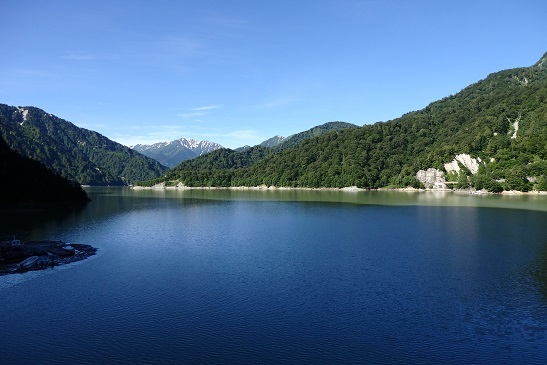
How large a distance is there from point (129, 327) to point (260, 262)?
16086 millimetres

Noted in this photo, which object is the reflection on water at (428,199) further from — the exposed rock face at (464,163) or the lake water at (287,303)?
the lake water at (287,303)

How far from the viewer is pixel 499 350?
58.3 ft

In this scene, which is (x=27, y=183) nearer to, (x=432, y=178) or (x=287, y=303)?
(x=287, y=303)

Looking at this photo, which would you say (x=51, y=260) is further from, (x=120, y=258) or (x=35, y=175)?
(x=35, y=175)

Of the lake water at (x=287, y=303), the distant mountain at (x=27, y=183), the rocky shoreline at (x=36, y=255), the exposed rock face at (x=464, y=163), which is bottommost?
the lake water at (x=287, y=303)

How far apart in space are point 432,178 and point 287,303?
161 meters

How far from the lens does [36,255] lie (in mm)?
35531

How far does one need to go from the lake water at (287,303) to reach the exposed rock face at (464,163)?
123 metres

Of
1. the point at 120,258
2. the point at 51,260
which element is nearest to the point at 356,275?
the point at 120,258

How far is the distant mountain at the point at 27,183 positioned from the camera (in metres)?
80.1

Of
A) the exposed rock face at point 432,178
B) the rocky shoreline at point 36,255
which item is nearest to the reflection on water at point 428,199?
the exposed rock face at point 432,178

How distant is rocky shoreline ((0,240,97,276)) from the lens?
107 feet

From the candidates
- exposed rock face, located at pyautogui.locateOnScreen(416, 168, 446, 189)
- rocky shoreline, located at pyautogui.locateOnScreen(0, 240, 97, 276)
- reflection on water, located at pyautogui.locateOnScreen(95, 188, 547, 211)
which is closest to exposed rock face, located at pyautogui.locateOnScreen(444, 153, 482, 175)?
exposed rock face, located at pyautogui.locateOnScreen(416, 168, 446, 189)

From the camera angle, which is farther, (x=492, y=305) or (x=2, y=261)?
(x=2, y=261)
